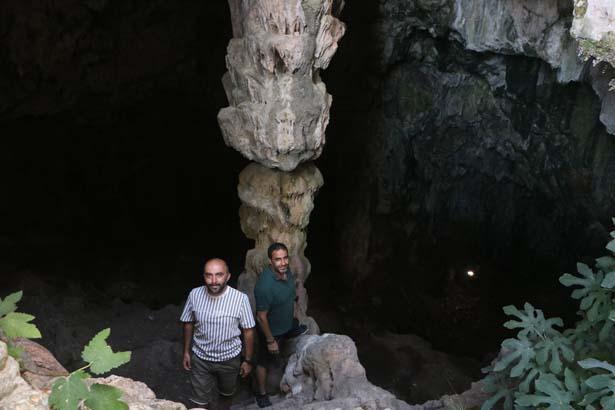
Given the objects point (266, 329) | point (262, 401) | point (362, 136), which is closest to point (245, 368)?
point (266, 329)

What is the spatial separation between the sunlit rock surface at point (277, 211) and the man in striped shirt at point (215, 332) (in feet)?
4.87

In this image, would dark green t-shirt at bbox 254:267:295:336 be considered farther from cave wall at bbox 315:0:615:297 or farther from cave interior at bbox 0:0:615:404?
cave wall at bbox 315:0:615:297

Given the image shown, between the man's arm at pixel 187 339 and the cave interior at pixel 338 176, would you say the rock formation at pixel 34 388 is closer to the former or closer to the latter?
the man's arm at pixel 187 339

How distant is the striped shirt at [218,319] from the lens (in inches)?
152

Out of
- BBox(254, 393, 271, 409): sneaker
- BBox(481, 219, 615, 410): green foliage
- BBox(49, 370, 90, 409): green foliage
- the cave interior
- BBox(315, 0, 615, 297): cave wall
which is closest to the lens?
BBox(49, 370, 90, 409): green foliage

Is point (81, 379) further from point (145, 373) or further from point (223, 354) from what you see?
point (145, 373)

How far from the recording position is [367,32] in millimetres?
8414

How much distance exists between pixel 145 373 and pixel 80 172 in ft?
15.0

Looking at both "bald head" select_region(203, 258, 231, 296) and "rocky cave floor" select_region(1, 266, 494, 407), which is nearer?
"bald head" select_region(203, 258, 231, 296)

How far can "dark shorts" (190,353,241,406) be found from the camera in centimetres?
412

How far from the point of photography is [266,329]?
448 cm

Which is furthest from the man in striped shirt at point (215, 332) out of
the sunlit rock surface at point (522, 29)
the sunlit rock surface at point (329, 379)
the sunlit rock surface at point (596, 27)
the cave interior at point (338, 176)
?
the sunlit rock surface at point (522, 29)

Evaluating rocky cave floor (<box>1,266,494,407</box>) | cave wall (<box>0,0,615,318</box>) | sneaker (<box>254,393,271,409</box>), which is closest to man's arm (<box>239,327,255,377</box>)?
sneaker (<box>254,393,271,409</box>)

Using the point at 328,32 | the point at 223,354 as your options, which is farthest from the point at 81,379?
the point at 328,32
